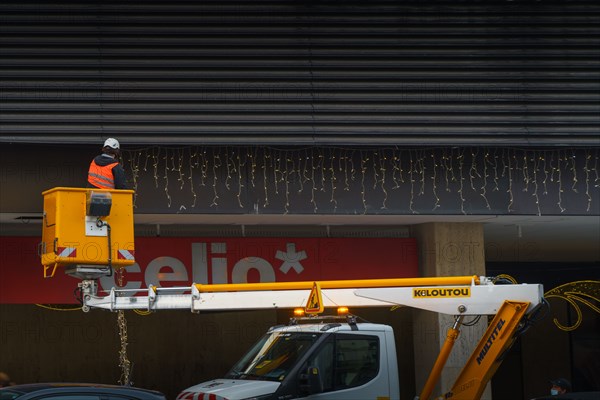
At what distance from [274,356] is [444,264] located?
450 centimetres

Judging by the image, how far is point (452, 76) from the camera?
1381 cm

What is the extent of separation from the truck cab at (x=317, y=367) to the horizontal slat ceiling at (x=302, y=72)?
2973 mm

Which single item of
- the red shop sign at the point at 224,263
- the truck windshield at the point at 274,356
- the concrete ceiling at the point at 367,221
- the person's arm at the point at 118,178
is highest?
the person's arm at the point at 118,178

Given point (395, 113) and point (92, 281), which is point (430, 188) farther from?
point (92, 281)

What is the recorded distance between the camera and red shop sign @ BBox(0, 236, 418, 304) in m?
14.3

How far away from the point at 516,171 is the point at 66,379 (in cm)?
1008

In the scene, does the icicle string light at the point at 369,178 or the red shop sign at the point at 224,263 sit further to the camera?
the red shop sign at the point at 224,263

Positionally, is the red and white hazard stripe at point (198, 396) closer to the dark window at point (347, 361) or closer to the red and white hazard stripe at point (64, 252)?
the dark window at point (347, 361)

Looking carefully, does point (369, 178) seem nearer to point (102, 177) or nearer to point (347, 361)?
point (347, 361)

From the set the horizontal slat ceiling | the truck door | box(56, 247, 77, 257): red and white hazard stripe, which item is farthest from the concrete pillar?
box(56, 247, 77, 257): red and white hazard stripe

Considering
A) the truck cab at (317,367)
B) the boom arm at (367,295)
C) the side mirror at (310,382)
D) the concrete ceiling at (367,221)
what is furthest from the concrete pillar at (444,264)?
the side mirror at (310,382)

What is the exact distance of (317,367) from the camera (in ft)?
36.3

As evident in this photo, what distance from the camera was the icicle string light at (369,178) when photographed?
13.6 m

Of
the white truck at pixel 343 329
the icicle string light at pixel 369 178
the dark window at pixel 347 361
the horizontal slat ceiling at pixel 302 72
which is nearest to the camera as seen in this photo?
the white truck at pixel 343 329
